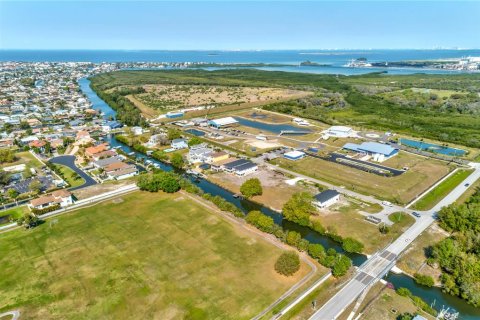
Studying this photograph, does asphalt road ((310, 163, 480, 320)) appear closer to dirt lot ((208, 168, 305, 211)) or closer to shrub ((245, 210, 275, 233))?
shrub ((245, 210, 275, 233))

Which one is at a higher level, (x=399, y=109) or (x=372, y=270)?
(x=399, y=109)

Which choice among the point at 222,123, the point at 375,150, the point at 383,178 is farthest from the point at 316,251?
the point at 222,123

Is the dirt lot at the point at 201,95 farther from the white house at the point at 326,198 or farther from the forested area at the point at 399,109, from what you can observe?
the white house at the point at 326,198

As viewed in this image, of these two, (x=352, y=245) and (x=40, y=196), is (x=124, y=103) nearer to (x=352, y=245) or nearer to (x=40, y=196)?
(x=40, y=196)

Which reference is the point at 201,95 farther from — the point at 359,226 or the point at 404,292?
the point at 404,292

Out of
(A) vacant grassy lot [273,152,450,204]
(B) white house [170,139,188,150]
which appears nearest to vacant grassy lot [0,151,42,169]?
(B) white house [170,139,188,150]

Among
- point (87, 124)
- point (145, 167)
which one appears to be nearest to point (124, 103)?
point (87, 124)

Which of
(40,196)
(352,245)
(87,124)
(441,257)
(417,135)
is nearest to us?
(441,257)
